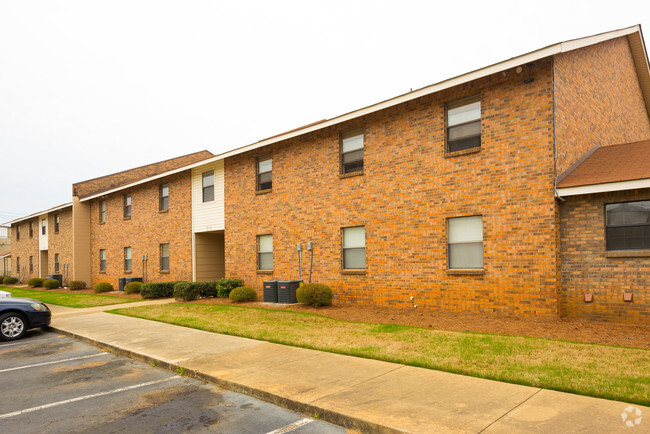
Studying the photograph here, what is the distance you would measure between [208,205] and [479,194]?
13207 mm

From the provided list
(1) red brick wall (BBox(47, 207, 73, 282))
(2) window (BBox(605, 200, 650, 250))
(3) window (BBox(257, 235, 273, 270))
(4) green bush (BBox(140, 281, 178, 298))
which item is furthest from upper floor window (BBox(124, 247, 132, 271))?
(2) window (BBox(605, 200, 650, 250))

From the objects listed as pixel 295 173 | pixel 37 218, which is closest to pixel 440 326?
pixel 295 173

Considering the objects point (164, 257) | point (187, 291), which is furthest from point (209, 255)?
point (187, 291)

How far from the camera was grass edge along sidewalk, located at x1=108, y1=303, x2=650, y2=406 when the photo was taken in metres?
→ 5.74

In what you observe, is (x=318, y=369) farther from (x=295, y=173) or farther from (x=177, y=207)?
(x=177, y=207)

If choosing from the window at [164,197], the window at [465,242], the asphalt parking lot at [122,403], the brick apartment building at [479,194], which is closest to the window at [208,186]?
the brick apartment building at [479,194]

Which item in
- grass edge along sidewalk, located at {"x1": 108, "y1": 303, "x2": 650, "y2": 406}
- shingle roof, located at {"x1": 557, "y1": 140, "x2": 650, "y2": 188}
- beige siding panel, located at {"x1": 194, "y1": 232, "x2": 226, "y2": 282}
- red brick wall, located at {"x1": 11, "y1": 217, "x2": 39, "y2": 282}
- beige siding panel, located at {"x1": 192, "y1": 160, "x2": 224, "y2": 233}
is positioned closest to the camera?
grass edge along sidewalk, located at {"x1": 108, "y1": 303, "x2": 650, "y2": 406}

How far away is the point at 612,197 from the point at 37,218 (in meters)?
41.8

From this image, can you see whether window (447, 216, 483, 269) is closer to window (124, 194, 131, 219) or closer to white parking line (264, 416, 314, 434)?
white parking line (264, 416, 314, 434)

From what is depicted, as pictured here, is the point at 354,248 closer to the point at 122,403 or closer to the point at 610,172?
the point at 610,172

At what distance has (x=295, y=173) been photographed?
16422 millimetres

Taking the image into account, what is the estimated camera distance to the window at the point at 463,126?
11852 millimetres

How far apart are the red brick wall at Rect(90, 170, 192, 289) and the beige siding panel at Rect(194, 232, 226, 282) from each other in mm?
478

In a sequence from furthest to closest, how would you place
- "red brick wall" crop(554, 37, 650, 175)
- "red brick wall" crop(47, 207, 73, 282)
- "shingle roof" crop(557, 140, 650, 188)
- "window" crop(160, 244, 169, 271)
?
"red brick wall" crop(47, 207, 73, 282) → "window" crop(160, 244, 169, 271) → "red brick wall" crop(554, 37, 650, 175) → "shingle roof" crop(557, 140, 650, 188)
